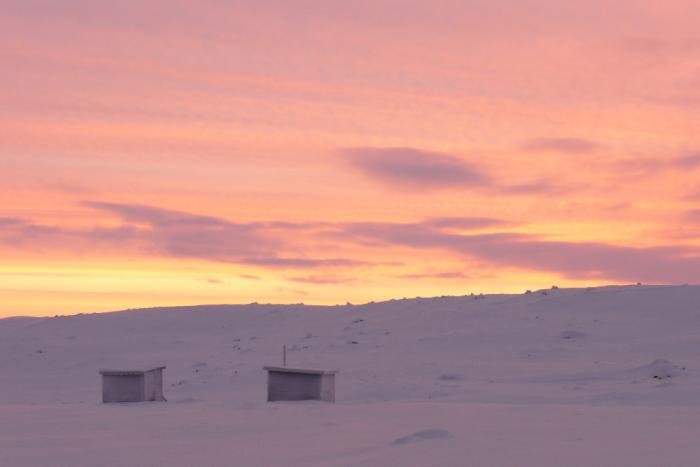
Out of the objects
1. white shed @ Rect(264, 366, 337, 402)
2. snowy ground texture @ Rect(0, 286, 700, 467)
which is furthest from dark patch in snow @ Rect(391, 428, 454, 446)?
white shed @ Rect(264, 366, 337, 402)

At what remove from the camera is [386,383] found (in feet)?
66.3

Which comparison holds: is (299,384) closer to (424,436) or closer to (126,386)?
(126,386)

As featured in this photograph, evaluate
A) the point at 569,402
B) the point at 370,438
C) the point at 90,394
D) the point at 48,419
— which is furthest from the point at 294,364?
the point at 370,438

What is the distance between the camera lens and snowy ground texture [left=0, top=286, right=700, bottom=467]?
376 inches

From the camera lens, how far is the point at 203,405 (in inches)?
588

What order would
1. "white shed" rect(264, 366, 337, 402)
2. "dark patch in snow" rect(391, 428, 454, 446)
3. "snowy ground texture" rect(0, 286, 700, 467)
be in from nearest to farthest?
"snowy ground texture" rect(0, 286, 700, 467), "dark patch in snow" rect(391, 428, 454, 446), "white shed" rect(264, 366, 337, 402)

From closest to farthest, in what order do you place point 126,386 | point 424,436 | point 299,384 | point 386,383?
1. point 424,436
2. point 299,384
3. point 126,386
4. point 386,383

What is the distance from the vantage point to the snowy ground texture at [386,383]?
9.55 m

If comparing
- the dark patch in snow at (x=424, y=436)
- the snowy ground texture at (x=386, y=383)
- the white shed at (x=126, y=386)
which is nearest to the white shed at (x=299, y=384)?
the snowy ground texture at (x=386, y=383)

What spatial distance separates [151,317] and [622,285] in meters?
17.0

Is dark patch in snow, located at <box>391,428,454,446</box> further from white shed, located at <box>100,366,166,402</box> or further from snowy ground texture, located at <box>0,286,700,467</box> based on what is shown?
white shed, located at <box>100,366,166,402</box>

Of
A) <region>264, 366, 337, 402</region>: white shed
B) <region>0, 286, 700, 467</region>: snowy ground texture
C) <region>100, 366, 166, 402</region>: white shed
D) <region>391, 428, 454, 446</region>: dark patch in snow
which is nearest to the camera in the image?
<region>0, 286, 700, 467</region>: snowy ground texture

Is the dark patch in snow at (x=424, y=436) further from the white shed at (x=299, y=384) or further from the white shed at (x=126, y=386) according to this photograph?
the white shed at (x=126, y=386)

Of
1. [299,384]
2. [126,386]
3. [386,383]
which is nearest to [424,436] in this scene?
[299,384]
